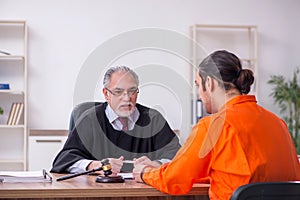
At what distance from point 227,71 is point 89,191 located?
2.32 feet

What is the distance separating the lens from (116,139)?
10.4 feet

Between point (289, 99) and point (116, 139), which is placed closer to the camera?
point (116, 139)

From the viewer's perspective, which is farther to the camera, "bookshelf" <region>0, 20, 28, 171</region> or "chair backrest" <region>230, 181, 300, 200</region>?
"bookshelf" <region>0, 20, 28, 171</region>

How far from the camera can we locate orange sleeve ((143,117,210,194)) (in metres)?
2.21

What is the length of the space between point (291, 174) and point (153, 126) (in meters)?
1.18

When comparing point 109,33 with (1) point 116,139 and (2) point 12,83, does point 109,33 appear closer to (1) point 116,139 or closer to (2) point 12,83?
(2) point 12,83

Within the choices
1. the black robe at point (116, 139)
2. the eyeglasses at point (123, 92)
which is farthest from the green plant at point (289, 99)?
the eyeglasses at point (123, 92)

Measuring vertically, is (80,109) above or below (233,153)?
above

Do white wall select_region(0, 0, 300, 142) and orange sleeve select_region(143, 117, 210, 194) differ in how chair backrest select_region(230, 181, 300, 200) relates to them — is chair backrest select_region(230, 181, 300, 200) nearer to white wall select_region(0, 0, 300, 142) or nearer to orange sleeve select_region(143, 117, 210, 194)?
orange sleeve select_region(143, 117, 210, 194)

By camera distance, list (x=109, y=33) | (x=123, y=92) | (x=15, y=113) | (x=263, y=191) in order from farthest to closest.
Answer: (x=109, y=33) < (x=15, y=113) < (x=123, y=92) < (x=263, y=191)

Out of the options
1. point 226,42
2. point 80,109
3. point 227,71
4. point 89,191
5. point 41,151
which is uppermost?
point 226,42

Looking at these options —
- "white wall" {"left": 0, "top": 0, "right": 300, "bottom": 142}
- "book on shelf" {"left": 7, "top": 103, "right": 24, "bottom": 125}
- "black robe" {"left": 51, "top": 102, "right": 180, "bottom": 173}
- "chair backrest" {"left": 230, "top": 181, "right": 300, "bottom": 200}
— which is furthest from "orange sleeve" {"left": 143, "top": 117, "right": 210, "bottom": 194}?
"book on shelf" {"left": 7, "top": 103, "right": 24, "bottom": 125}

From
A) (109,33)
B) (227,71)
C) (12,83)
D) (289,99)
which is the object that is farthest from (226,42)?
(227,71)

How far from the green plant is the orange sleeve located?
391 cm
